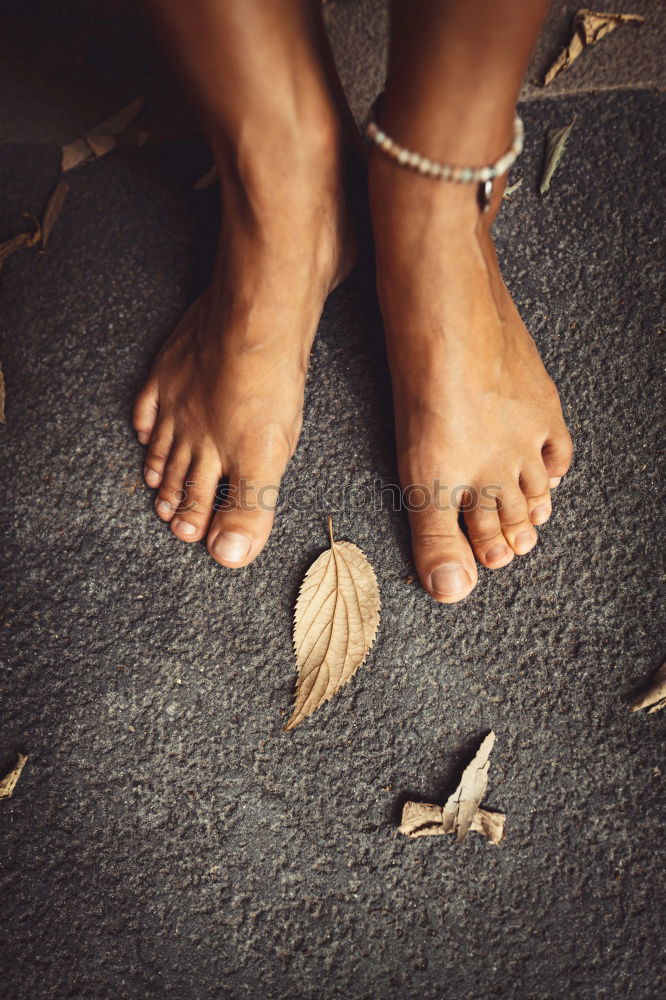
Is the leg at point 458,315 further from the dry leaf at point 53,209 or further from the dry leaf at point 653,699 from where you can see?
the dry leaf at point 53,209

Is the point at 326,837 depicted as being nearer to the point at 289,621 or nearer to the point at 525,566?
the point at 289,621

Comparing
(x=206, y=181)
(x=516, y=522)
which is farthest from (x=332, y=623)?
(x=206, y=181)

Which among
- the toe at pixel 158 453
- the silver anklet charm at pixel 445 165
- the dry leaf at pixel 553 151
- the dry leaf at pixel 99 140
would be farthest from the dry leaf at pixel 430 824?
the dry leaf at pixel 99 140

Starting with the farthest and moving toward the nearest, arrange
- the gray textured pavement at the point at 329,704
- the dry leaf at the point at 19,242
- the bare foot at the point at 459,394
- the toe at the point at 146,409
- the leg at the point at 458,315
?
the dry leaf at the point at 19,242, the toe at the point at 146,409, the gray textured pavement at the point at 329,704, the bare foot at the point at 459,394, the leg at the point at 458,315

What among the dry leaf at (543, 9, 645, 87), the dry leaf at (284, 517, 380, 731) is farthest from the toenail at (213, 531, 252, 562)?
the dry leaf at (543, 9, 645, 87)

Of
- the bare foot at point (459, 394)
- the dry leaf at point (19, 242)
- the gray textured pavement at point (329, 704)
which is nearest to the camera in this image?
the bare foot at point (459, 394)

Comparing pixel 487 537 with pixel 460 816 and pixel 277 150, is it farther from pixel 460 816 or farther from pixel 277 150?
pixel 277 150
